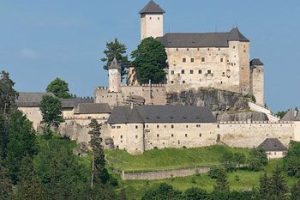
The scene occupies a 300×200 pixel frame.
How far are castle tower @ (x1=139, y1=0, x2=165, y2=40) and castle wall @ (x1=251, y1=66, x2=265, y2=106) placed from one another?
29.5 feet

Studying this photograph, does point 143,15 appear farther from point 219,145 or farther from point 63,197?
point 63,197

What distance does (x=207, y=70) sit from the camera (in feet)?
481

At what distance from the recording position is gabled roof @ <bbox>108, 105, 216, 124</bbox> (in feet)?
458

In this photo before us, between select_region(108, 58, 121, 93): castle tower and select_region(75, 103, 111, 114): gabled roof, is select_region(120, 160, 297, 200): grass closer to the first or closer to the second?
select_region(75, 103, 111, 114): gabled roof

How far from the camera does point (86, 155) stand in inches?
5448

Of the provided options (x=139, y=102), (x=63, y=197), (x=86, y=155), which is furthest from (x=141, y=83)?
(x=63, y=197)

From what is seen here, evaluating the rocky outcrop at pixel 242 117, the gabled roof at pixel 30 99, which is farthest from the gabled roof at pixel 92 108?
the rocky outcrop at pixel 242 117

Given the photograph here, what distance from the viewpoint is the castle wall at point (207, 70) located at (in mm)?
146625

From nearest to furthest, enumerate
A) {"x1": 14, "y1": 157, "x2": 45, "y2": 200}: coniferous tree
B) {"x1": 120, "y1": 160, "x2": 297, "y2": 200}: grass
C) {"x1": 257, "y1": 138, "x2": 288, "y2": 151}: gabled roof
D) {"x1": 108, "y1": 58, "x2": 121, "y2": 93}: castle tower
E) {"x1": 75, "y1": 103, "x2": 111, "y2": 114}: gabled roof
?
{"x1": 14, "y1": 157, "x2": 45, "y2": 200}: coniferous tree
{"x1": 120, "y1": 160, "x2": 297, "y2": 200}: grass
{"x1": 257, "y1": 138, "x2": 288, "y2": 151}: gabled roof
{"x1": 75, "y1": 103, "x2": 111, "y2": 114}: gabled roof
{"x1": 108, "y1": 58, "x2": 121, "y2": 93}: castle tower

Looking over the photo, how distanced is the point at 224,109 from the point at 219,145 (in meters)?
5.63

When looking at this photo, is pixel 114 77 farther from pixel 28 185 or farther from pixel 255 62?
pixel 28 185

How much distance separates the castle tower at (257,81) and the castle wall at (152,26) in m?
8.74

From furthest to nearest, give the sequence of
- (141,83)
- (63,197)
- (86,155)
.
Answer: (141,83) → (86,155) → (63,197)

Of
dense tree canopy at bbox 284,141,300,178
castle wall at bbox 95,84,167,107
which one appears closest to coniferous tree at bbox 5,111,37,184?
castle wall at bbox 95,84,167,107
